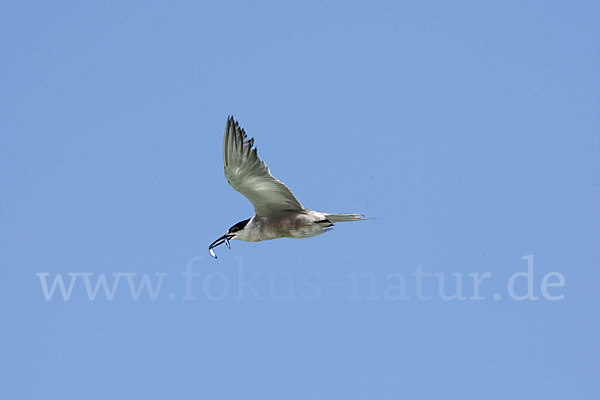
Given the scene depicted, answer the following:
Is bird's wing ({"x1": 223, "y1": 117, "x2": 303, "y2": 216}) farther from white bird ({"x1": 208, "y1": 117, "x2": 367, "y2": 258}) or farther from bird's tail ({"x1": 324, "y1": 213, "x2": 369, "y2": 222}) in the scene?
bird's tail ({"x1": 324, "y1": 213, "x2": 369, "y2": 222})

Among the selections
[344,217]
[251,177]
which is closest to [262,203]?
[251,177]

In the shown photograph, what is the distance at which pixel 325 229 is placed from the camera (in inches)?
691

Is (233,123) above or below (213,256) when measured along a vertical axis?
above

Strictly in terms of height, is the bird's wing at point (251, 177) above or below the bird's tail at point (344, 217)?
above

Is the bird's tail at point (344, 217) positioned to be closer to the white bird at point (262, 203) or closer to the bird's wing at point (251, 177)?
the white bird at point (262, 203)

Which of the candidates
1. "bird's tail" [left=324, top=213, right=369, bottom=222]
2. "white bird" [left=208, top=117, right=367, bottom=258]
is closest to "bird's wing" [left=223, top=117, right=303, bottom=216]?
"white bird" [left=208, top=117, right=367, bottom=258]

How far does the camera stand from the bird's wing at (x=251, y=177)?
16.7 m

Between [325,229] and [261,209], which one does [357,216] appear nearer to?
[325,229]

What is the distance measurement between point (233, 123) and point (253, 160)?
0.74m

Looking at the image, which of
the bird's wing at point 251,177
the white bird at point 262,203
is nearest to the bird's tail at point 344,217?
the white bird at point 262,203

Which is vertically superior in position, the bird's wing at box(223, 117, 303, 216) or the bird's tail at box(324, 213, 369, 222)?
the bird's wing at box(223, 117, 303, 216)

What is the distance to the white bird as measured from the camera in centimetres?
1673

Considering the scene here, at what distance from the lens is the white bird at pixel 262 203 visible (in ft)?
54.9

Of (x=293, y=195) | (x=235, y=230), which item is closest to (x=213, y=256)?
(x=235, y=230)
